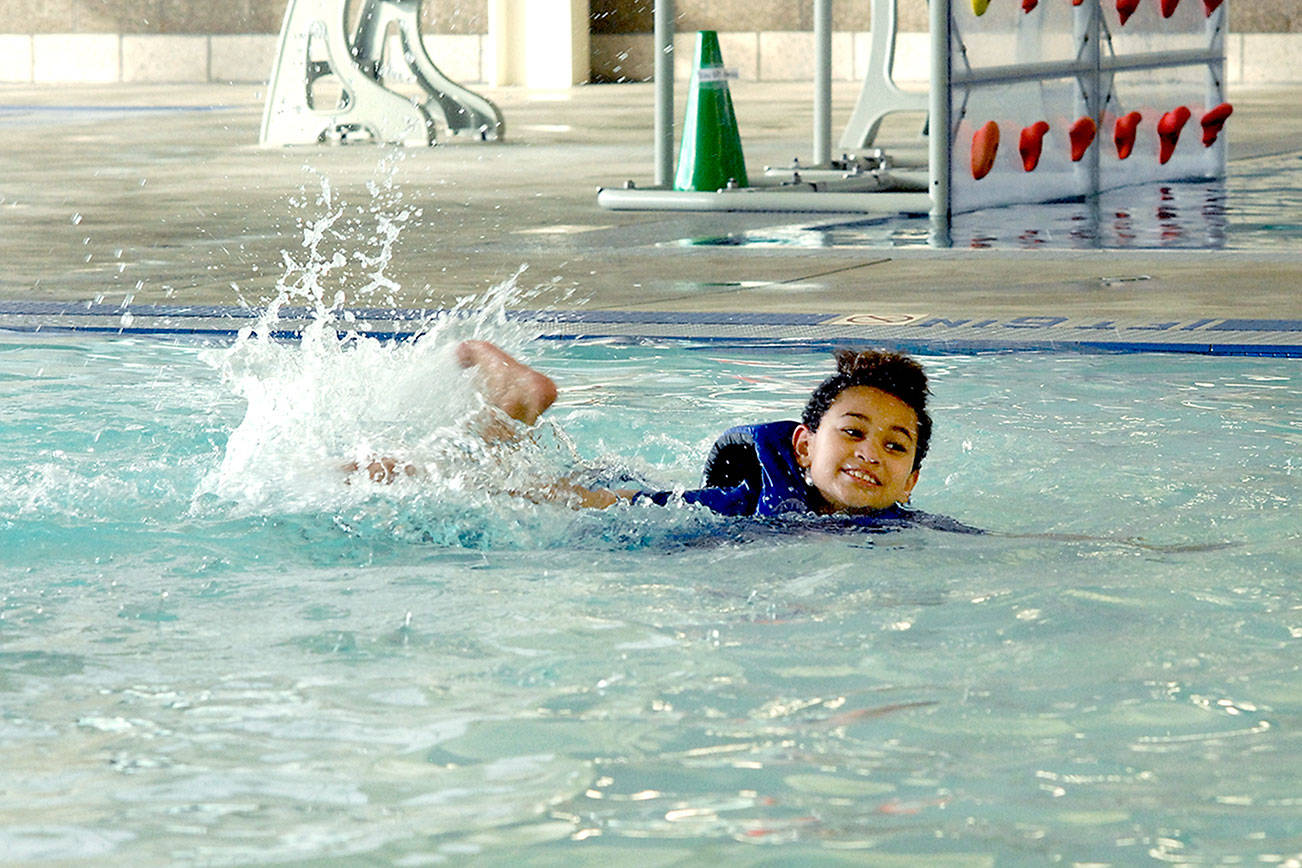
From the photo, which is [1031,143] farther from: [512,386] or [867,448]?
[867,448]

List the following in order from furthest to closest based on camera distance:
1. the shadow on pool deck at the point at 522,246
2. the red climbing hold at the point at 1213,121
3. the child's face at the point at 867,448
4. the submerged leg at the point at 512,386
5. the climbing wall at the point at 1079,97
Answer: the red climbing hold at the point at 1213,121, the climbing wall at the point at 1079,97, the shadow on pool deck at the point at 522,246, the submerged leg at the point at 512,386, the child's face at the point at 867,448

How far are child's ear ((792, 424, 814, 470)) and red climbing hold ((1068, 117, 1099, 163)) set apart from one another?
7841 mm

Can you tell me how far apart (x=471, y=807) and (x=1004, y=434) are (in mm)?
3069

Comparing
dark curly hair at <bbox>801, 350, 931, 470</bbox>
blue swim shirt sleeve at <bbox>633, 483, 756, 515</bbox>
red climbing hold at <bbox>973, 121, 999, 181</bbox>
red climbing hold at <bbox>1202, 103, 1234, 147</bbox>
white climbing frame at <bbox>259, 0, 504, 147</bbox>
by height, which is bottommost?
blue swim shirt sleeve at <bbox>633, 483, 756, 515</bbox>

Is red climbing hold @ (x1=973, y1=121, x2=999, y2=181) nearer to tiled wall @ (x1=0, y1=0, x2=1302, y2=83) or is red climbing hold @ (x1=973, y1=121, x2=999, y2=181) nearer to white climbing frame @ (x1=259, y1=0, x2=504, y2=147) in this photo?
white climbing frame @ (x1=259, y1=0, x2=504, y2=147)

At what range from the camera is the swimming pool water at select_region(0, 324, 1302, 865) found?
245cm

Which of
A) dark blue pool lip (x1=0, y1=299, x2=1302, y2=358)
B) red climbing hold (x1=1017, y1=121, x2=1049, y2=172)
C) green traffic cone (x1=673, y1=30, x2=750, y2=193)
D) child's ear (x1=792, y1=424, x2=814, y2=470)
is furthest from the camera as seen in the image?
green traffic cone (x1=673, y1=30, x2=750, y2=193)

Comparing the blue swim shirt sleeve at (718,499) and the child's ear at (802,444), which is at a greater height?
the child's ear at (802,444)

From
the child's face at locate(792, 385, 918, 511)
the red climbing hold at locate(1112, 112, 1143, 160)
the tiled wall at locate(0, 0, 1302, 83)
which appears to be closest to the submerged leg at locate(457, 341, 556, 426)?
the child's face at locate(792, 385, 918, 511)

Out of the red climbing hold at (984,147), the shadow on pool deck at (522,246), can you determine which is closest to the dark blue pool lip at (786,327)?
the shadow on pool deck at (522,246)

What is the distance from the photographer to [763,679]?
10.0 feet

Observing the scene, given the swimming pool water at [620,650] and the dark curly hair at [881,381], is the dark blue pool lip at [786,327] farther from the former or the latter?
the dark curly hair at [881,381]

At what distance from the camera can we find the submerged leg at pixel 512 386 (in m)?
4.41

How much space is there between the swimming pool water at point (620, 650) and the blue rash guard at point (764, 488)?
0.06 meters
